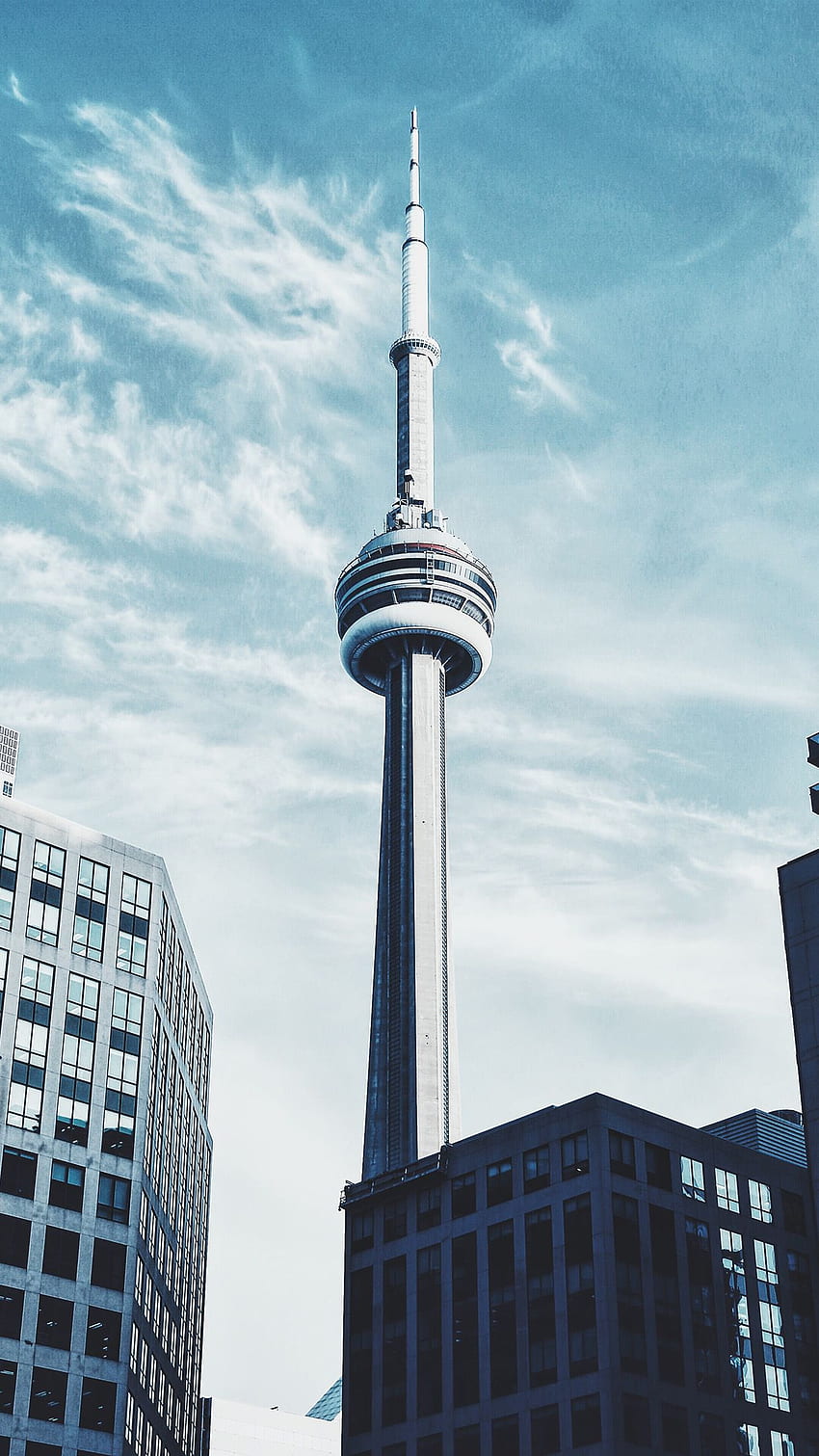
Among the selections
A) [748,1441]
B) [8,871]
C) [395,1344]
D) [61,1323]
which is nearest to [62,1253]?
[61,1323]

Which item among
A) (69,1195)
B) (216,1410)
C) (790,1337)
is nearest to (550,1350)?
(790,1337)

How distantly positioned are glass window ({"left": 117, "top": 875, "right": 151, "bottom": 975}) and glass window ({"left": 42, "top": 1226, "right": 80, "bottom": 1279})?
18.0 meters

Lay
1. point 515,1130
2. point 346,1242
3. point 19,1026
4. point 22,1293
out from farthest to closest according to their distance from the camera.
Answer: point 346,1242 → point 515,1130 → point 19,1026 → point 22,1293

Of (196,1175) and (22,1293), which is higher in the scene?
(196,1175)

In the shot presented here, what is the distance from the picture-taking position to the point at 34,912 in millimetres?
103812

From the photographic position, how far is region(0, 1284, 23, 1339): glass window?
91.1m

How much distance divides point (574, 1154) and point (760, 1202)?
15.9 metres

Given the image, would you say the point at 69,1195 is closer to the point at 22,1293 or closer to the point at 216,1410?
the point at 22,1293

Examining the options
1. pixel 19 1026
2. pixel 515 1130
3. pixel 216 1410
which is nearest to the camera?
pixel 19 1026

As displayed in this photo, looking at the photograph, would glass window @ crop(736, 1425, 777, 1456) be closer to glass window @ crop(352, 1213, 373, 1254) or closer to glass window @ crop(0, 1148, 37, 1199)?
glass window @ crop(352, 1213, 373, 1254)

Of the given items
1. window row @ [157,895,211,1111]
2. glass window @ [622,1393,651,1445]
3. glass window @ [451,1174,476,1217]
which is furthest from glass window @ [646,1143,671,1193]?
window row @ [157,895,211,1111]

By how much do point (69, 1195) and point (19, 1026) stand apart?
34.2 ft

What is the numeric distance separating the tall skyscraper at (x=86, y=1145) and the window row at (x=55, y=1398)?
8 centimetres

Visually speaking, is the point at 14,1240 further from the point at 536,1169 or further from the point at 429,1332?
the point at 536,1169
